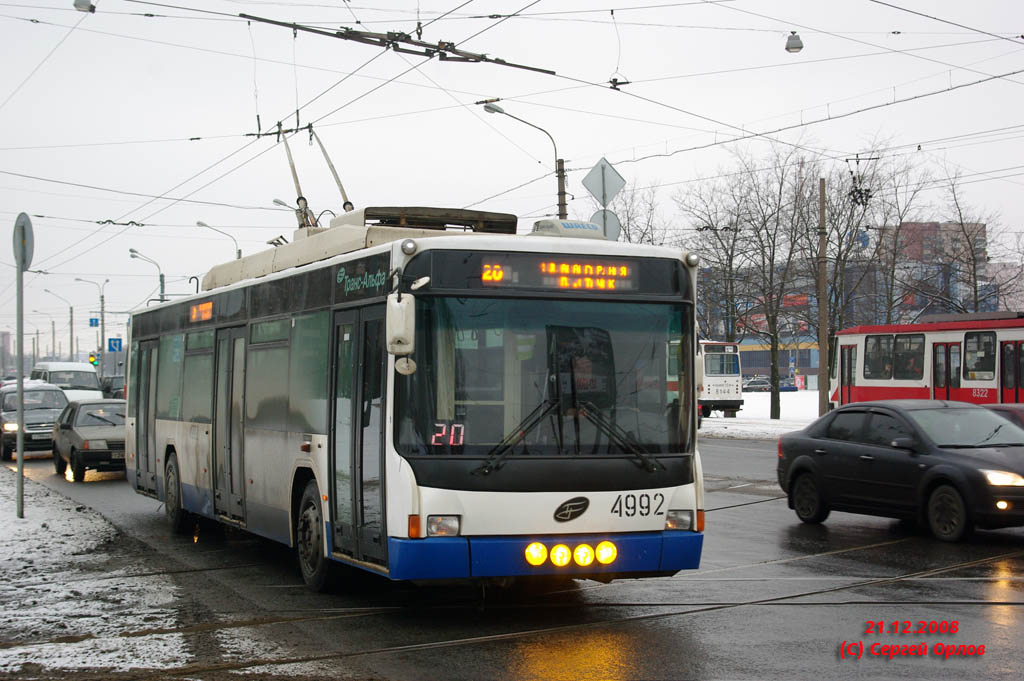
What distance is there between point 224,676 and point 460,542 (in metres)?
1.72

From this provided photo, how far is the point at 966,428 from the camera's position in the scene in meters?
13.1

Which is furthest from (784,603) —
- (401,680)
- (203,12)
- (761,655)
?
(203,12)

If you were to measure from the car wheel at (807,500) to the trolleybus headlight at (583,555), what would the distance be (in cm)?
676

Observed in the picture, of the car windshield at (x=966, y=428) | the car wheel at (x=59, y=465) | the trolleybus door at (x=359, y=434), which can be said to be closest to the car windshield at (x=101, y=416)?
the car wheel at (x=59, y=465)

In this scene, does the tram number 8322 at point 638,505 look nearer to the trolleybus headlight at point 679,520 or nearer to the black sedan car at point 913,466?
the trolleybus headlight at point 679,520

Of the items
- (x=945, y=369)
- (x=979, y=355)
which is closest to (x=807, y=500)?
(x=979, y=355)

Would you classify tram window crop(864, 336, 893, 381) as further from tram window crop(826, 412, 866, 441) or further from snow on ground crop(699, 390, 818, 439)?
tram window crop(826, 412, 866, 441)

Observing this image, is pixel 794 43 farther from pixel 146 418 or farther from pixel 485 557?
pixel 485 557

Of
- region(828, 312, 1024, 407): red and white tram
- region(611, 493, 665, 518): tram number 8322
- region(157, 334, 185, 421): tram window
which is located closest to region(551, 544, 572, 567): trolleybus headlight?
region(611, 493, 665, 518): tram number 8322

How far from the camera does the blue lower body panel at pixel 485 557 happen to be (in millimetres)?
7797

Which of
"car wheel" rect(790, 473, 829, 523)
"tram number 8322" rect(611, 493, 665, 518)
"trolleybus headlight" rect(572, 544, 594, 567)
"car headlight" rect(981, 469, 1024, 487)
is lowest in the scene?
"car wheel" rect(790, 473, 829, 523)

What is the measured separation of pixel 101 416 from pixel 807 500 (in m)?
14.0

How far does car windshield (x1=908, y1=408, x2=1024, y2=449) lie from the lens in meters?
12.8

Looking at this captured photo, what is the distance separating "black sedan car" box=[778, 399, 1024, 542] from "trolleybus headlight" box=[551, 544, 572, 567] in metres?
5.87
